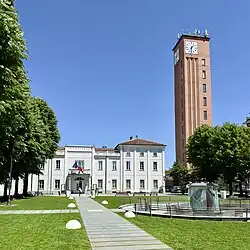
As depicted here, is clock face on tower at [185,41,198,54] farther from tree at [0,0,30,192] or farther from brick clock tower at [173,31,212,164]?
tree at [0,0,30,192]

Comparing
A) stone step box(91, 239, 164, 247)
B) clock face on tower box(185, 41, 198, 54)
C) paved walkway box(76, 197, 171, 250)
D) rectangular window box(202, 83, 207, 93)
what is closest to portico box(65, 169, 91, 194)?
rectangular window box(202, 83, 207, 93)

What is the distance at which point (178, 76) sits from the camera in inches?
3856

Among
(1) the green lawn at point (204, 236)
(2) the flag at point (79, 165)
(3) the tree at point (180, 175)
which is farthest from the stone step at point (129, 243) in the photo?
(3) the tree at point (180, 175)

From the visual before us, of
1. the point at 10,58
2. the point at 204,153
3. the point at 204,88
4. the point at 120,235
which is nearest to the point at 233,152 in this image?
the point at 204,153

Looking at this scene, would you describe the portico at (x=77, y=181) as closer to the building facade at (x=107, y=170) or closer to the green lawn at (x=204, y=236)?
the building facade at (x=107, y=170)

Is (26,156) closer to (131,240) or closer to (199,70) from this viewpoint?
(131,240)

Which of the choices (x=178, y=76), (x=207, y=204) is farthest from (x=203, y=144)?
(x=178, y=76)

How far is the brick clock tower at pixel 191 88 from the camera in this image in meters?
91.2

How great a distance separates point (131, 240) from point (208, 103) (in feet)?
278

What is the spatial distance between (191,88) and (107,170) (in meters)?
35.7

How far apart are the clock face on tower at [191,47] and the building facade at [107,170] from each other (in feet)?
112

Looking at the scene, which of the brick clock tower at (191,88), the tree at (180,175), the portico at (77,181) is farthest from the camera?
the brick clock tower at (191,88)

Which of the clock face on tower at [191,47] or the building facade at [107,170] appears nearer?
the building facade at [107,170]

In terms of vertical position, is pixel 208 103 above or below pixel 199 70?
below
